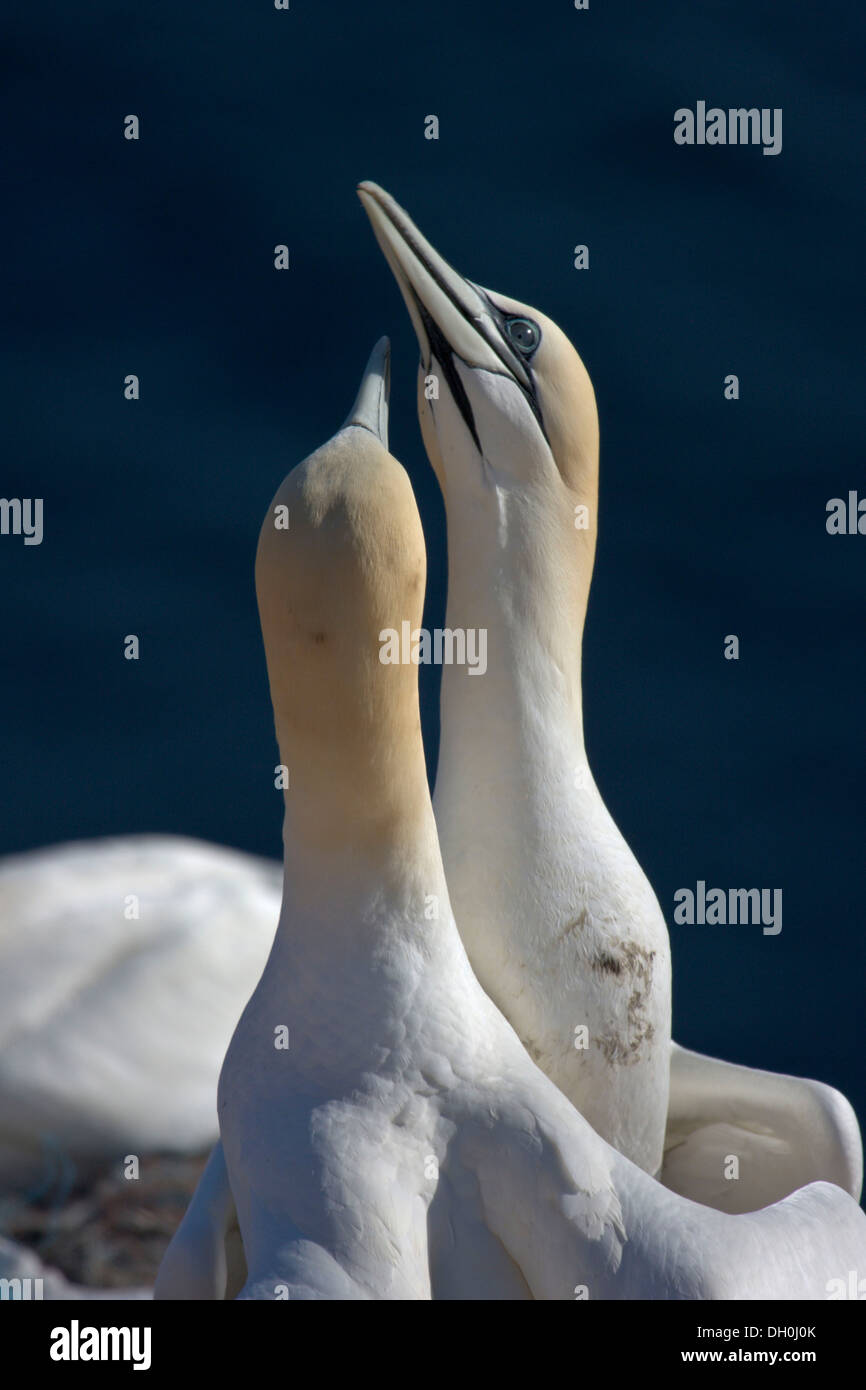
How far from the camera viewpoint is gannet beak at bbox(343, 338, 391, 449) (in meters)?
3.23

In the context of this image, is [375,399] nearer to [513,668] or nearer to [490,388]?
[490,388]

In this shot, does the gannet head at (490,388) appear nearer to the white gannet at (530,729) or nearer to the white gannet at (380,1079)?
the white gannet at (530,729)

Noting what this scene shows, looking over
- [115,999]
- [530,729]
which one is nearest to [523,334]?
[530,729]

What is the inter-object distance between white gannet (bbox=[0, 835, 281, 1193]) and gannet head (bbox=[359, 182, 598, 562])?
5.83 feet

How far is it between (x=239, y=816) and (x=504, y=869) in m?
3.54

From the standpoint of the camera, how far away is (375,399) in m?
3.32

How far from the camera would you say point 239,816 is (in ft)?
23.3

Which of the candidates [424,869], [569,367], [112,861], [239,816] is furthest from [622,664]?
[424,869]

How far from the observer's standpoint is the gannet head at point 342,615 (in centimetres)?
297

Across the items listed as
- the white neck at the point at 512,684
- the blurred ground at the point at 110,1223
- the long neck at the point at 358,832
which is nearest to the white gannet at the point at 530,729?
the white neck at the point at 512,684

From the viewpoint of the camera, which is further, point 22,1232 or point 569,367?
point 22,1232

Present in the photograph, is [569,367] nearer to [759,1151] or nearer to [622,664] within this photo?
[759,1151]

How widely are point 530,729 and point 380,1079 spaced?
0.80 meters
